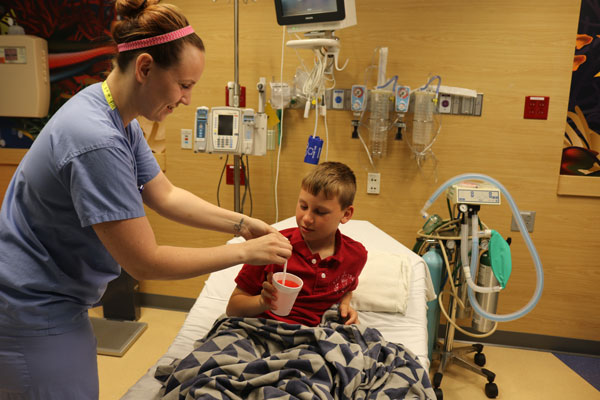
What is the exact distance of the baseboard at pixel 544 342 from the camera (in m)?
2.82

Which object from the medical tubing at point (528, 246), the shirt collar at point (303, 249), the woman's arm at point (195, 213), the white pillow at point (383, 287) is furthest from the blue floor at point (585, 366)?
the woman's arm at point (195, 213)

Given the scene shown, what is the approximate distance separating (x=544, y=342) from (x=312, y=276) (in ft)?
6.73

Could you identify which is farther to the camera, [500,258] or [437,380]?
[437,380]

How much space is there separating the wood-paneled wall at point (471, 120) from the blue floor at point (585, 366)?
0.14 m

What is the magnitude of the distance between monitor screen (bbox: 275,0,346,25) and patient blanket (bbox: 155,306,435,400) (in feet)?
5.20

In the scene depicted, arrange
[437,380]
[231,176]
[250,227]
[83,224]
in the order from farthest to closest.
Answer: [231,176] → [437,380] → [250,227] → [83,224]

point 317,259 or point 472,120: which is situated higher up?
point 472,120

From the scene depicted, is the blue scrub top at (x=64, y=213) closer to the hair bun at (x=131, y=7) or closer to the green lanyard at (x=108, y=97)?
the green lanyard at (x=108, y=97)

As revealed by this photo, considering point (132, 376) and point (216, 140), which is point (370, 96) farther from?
point (132, 376)

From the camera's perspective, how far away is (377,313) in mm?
1896

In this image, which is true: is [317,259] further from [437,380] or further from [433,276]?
[437,380]

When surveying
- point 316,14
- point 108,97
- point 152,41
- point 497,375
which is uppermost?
point 316,14

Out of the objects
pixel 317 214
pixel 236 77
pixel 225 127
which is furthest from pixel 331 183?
pixel 236 77

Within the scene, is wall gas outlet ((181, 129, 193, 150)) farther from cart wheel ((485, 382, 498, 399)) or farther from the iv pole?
cart wheel ((485, 382, 498, 399))
